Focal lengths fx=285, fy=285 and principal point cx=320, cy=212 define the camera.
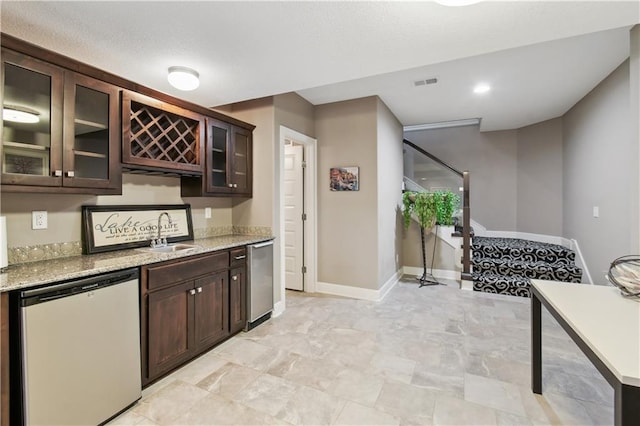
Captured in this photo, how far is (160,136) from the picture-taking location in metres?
2.55

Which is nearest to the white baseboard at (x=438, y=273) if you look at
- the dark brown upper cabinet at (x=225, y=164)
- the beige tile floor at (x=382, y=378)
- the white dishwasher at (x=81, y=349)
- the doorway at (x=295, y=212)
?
the beige tile floor at (x=382, y=378)

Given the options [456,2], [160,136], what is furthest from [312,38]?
[160,136]

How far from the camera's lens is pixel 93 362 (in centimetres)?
169

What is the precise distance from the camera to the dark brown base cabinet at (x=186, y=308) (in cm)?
208

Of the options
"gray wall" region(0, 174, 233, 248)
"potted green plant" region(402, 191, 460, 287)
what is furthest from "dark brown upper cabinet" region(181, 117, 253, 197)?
"potted green plant" region(402, 191, 460, 287)

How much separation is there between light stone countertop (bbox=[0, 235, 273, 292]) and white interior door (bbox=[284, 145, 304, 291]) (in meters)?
1.83

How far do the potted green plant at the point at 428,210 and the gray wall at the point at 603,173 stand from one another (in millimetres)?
1653

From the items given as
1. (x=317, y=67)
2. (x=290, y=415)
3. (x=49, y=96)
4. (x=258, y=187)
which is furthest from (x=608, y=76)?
(x=49, y=96)

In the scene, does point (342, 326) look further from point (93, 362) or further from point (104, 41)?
point (104, 41)

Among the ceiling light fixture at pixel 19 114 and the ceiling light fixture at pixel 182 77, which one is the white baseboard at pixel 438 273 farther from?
the ceiling light fixture at pixel 19 114

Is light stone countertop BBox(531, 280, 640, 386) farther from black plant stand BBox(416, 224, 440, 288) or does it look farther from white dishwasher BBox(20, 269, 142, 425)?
black plant stand BBox(416, 224, 440, 288)

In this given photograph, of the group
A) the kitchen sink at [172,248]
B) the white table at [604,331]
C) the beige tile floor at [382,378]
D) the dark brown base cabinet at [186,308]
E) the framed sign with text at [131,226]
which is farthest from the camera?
the kitchen sink at [172,248]

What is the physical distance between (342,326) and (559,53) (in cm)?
346

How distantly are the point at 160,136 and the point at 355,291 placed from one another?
3028 mm
